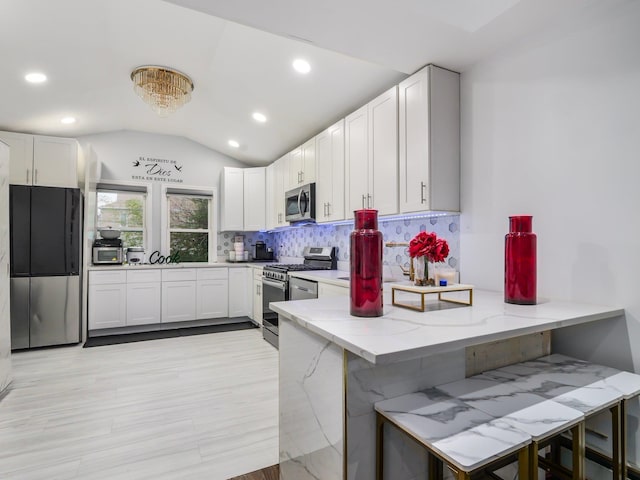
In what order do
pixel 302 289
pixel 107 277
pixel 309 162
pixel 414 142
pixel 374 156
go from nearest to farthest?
pixel 414 142 → pixel 374 156 → pixel 302 289 → pixel 309 162 → pixel 107 277

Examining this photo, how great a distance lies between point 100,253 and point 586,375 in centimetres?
513

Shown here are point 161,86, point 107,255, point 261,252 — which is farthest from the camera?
point 261,252

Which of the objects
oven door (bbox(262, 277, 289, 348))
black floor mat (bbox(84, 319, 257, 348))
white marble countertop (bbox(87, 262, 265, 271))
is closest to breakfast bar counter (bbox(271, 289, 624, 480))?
oven door (bbox(262, 277, 289, 348))

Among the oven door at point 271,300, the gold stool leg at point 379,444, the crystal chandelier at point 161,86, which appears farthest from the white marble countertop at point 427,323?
the crystal chandelier at point 161,86

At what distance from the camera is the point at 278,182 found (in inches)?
192

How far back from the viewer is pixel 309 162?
3.94 metres

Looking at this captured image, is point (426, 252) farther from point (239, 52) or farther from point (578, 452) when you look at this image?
point (239, 52)

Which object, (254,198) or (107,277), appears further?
(254,198)

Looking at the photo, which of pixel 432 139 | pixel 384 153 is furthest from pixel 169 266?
pixel 432 139

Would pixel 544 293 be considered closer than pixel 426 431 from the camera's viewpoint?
No

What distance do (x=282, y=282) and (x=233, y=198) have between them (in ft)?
6.92

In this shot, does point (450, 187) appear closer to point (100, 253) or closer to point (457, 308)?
point (457, 308)

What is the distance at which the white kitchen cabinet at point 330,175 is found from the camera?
3.30 meters

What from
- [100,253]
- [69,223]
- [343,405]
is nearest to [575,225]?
[343,405]
